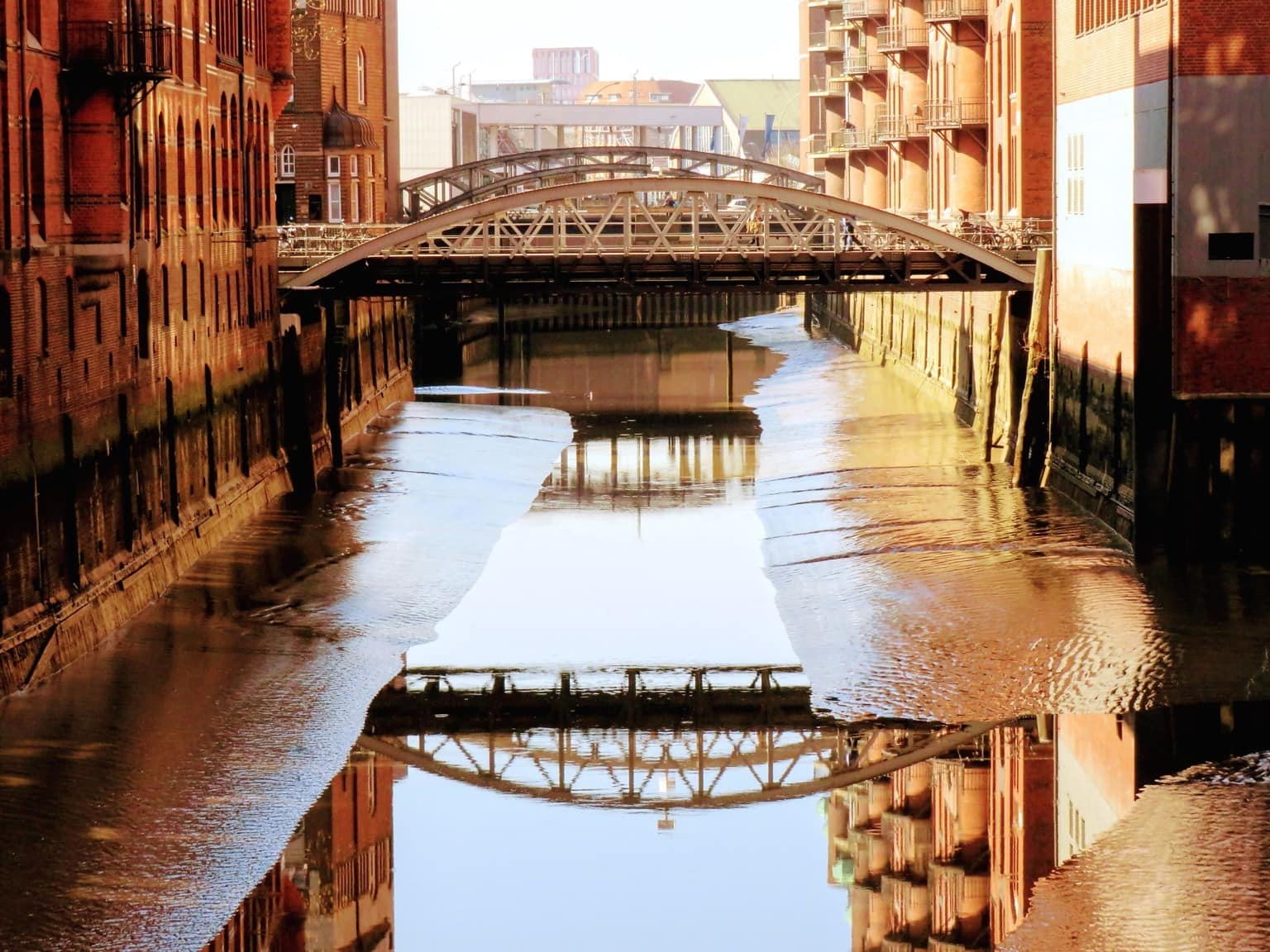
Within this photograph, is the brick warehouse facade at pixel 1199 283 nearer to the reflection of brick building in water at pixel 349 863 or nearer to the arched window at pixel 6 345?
the reflection of brick building in water at pixel 349 863

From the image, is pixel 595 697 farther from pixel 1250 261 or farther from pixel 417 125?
pixel 417 125

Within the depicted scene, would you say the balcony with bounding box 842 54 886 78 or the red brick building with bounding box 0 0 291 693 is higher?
the balcony with bounding box 842 54 886 78

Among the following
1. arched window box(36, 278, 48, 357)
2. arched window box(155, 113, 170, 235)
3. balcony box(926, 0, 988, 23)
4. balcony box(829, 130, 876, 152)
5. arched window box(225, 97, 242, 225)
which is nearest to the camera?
arched window box(36, 278, 48, 357)

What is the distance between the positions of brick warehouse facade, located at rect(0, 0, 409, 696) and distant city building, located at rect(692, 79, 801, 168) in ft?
361

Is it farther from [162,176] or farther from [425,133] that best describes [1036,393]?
[425,133]

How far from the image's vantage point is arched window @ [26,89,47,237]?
909 inches

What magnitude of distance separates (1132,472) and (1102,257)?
4304 mm

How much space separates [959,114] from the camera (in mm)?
50438

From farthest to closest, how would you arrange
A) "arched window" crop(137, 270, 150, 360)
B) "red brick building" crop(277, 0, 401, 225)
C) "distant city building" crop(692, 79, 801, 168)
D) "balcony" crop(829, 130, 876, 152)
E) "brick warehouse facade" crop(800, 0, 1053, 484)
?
"distant city building" crop(692, 79, 801, 168)
"balcony" crop(829, 130, 876, 152)
"red brick building" crop(277, 0, 401, 225)
"brick warehouse facade" crop(800, 0, 1053, 484)
"arched window" crop(137, 270, 150, 360)

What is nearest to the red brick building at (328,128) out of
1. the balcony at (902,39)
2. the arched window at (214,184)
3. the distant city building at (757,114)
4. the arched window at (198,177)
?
the balcony at (902,39)

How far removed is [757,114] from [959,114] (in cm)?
9944

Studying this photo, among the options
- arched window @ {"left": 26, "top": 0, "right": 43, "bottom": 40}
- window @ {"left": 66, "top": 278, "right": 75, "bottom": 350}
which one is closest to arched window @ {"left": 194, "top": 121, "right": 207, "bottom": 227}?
window @ {"left": 66, "top": 278, "right": 75, "bottom": 350}

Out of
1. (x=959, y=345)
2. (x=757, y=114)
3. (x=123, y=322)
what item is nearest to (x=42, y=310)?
(x=123, y=322)

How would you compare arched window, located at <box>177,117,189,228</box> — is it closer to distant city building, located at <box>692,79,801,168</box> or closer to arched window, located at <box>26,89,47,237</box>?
arched window, located at <box>26,89,47,237</box>
